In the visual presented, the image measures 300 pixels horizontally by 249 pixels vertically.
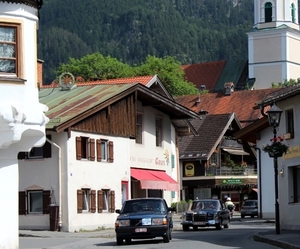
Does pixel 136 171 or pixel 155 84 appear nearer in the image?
pixel 136 171

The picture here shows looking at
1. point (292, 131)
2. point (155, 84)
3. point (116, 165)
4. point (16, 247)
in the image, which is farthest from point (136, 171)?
point (16, 247)

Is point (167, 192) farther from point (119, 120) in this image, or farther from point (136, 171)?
point (119, 120)

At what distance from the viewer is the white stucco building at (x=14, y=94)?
26.6 metres

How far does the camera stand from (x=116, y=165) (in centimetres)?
4841

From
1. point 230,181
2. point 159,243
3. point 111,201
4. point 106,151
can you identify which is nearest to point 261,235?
point 159,243

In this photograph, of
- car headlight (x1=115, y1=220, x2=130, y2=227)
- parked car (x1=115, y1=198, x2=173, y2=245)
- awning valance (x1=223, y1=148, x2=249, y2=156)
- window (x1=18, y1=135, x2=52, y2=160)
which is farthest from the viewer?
awning valance (x1=223, y1=148, x2=249, y2=156)

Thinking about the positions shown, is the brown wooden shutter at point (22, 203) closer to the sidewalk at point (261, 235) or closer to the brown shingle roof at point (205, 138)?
the sidewalk at point (261, 235)

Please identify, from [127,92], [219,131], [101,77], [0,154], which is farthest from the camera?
[101,77]

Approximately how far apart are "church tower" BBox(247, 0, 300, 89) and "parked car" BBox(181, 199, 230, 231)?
276 ft

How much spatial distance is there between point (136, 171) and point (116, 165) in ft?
10.2

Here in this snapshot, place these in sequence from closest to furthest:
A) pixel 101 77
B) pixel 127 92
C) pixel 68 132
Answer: pixel 68 132
pixel 127 92
pixel 101 77

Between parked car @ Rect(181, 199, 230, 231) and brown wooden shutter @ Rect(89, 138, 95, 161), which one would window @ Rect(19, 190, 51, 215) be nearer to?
brown wooden shutter @ Rect(89, 138, 95, 161)

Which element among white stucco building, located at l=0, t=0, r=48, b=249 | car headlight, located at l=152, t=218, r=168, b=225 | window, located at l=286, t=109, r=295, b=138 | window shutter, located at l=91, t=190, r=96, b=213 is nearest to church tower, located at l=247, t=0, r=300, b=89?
window shutter, located at l=91, t=190, r=96, b=213

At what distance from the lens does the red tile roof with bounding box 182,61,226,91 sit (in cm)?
14938
